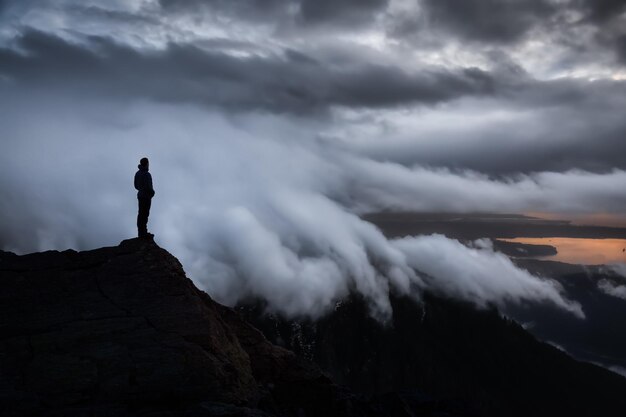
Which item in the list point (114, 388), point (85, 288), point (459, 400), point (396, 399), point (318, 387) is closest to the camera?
point (114, 388)

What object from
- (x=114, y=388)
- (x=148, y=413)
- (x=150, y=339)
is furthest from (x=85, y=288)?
(x=148, y=413)

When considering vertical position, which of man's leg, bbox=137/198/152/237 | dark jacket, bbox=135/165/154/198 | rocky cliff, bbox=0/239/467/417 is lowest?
rocky cliff, bbox=0/239/467/417

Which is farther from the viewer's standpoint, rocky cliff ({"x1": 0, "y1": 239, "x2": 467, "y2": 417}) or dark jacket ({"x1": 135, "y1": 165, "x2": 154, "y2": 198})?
dark jacket ({"x1": 135, "y1": 165, "x2": 154, "y2": 198})

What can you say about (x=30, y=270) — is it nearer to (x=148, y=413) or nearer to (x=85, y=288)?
(x=85, y=288)

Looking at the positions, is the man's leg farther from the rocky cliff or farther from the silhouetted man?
the rocky cliff

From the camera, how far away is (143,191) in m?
32.5

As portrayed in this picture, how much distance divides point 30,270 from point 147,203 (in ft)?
25.7

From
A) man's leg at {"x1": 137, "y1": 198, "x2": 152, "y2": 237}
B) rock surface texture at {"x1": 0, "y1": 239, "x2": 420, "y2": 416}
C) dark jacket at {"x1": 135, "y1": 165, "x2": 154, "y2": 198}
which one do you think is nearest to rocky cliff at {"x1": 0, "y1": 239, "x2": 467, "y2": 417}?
rock surface texture at {"x1": 0, "y1": 239, "x2": 420, "y2": 416}

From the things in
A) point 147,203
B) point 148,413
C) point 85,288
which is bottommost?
point 148,413

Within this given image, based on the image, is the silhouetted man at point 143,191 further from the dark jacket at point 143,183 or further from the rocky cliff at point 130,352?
the rocky cliff at point 130,352

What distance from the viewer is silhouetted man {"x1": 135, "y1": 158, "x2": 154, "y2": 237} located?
32.2m

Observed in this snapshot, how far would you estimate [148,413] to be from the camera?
2120cm

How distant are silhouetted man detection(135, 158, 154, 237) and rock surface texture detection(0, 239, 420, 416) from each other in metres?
1.40

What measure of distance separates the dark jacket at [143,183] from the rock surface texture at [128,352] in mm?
3179
